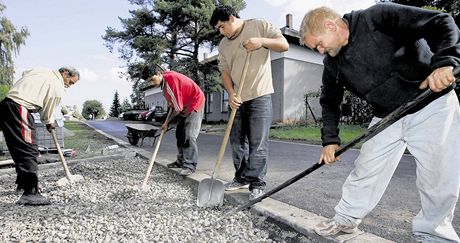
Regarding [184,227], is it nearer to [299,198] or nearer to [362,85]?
[299,198]

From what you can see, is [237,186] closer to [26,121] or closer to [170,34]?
[26,121]

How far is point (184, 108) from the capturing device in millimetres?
4215

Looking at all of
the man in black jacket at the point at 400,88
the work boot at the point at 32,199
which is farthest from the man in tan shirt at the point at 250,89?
the work boot at the point at 32,199

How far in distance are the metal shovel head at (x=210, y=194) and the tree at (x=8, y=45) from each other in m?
19.5

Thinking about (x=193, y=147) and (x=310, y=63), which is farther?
(x=310, y=63)

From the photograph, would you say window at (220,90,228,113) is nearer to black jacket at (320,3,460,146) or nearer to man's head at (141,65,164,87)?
man's head at (141,65,164,87)

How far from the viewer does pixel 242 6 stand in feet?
59.8

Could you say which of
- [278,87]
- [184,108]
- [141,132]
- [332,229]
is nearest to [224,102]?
[278,87]

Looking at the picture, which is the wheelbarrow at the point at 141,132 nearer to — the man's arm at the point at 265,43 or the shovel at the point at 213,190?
the shovel at the point at 213,190

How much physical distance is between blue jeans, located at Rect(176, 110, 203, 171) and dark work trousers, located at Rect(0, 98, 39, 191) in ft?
5.73

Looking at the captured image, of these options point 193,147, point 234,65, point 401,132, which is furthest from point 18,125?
point 401,132

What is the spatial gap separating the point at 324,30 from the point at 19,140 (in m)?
3.10

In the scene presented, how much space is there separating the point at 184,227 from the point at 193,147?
1878 mm

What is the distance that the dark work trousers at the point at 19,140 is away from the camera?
3.11m
